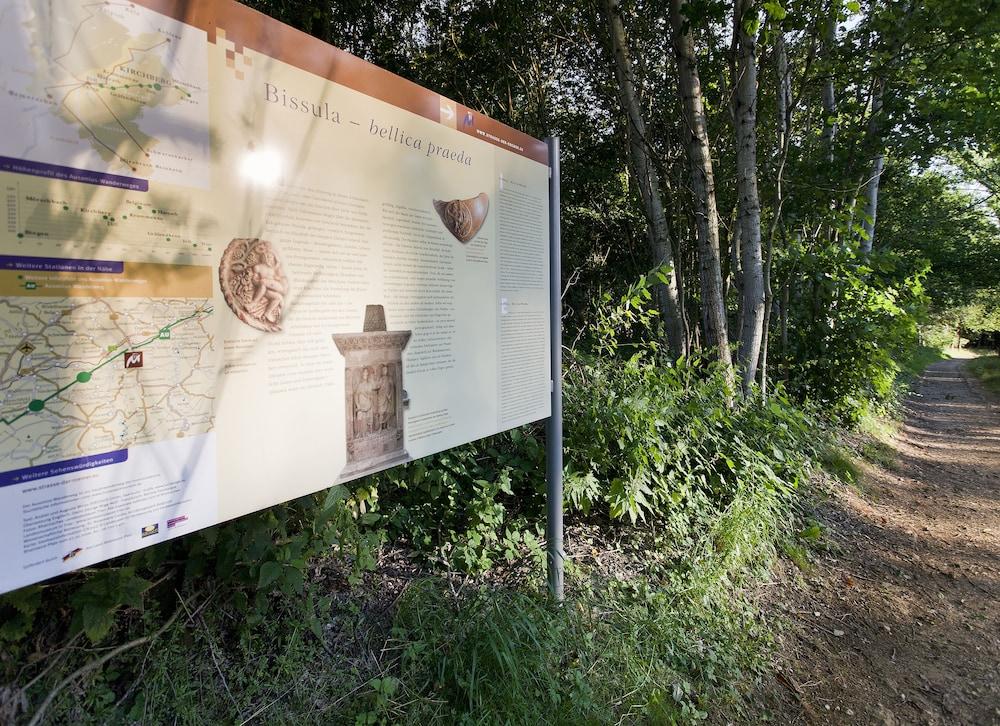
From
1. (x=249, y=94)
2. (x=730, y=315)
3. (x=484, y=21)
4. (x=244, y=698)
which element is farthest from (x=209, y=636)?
(x=730, y=315)

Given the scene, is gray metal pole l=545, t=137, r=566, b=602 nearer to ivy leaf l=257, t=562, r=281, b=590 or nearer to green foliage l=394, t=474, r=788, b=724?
green foliage l=394, t=474, r=788, b=724

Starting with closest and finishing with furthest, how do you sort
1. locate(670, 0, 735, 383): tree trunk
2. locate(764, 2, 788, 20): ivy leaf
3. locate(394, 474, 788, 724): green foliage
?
locate(394, 474, 788, 724): green foliage, locate(764, 2, 788, 20): ivy leaf, locate(670, 0, 735, 383): tree trunk

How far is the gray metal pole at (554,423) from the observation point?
3059 mm

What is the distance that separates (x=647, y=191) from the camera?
6254mm

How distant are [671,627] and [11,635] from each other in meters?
2.86

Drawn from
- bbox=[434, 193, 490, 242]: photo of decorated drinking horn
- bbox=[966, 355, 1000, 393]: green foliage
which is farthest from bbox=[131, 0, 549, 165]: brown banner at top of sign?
bbox=[966, 355, 1000, 393]: green foliage

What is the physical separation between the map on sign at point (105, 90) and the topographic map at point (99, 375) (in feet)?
1.12

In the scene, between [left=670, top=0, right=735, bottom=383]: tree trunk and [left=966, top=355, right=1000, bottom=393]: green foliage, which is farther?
[left=966, top=355, right=1000, bottom=393]: green foliage

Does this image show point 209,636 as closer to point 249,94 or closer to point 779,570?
point 249,94

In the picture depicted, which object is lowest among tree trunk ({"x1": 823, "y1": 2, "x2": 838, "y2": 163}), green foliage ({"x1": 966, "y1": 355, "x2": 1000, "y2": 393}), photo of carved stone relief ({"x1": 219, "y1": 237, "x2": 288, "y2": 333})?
green foliage ({"x1": 966, "y1": 355, "x2": 1000, "y2": 393})

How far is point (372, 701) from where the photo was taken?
2314 millimetres

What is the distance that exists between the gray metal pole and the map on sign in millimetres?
1879

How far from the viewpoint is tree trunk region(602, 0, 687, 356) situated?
5.52 metres

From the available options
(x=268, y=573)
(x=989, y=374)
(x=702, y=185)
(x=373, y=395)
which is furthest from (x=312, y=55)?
(x=989, y=374)
